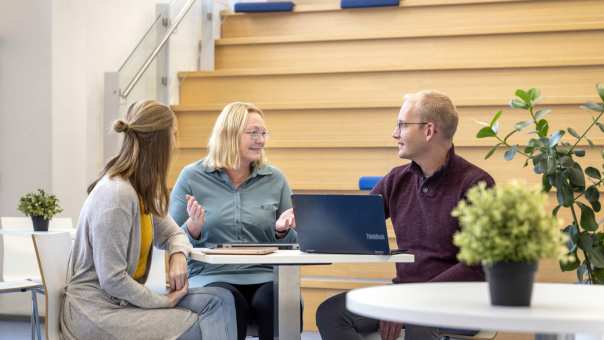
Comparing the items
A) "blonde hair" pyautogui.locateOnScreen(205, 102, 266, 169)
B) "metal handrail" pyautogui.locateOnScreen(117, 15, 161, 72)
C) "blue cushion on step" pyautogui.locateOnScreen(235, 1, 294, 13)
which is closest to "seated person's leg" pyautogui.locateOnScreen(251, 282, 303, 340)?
"blonde hair" pyautogui.locateOnScreen(205, 102, 266, 169)

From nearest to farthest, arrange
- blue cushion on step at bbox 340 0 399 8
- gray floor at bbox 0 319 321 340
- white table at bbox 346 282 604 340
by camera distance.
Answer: white table at bbox 346 282 604 340
gray floor at bbox 0 319 321 340
blue cushion on step at bbox 340 0 399 8

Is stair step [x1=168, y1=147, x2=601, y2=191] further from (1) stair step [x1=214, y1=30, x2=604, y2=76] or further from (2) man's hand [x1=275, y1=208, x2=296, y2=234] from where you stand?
(2) man's hand [x1=275, y1=208, x2=296, y2=234]

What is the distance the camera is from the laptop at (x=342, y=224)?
2855mm

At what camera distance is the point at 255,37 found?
21.9ft

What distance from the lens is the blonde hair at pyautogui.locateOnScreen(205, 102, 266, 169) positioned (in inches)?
153

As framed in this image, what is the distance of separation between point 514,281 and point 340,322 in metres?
1.42

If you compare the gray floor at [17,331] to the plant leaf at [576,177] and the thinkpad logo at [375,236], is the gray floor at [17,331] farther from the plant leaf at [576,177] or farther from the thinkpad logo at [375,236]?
the thinkpad logo at [375,236]

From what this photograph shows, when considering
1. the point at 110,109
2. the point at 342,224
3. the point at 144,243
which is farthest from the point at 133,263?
the point at 110,109

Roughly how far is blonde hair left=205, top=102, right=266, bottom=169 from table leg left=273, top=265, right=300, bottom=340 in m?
0.80

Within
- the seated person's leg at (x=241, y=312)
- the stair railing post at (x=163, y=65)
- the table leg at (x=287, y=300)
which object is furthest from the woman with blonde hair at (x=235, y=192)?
the stair railing post at (x=163, y=65)

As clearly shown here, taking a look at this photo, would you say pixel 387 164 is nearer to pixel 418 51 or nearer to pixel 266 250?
pixel 418 51

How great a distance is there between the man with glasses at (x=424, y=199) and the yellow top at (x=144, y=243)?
2.14 feet

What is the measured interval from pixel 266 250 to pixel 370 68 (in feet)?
10.1

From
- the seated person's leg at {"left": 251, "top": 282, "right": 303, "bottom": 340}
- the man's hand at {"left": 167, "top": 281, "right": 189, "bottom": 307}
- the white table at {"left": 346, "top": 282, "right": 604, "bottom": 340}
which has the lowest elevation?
the seated person's leg at {"left": 251, "top": 282, "right": 303, "bottom": 340}
